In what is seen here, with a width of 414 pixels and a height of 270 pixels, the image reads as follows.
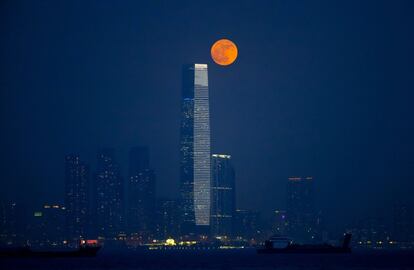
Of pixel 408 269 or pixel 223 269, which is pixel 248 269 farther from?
pixel 408 269

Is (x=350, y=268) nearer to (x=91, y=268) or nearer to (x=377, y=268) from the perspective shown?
(x=377, y=268)

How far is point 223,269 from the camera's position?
183 metres

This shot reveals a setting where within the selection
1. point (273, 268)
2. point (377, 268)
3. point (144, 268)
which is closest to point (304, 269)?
point (273, 268)

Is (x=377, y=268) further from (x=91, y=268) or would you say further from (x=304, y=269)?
(x=91, y=268)

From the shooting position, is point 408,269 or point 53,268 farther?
point 53,268

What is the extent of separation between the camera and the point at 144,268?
184 m

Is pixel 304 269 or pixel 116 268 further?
pixel 116 268

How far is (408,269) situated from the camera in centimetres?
17312

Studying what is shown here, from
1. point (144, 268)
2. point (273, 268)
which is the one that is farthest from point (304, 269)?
point (144, 268)

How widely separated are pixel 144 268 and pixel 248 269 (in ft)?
70.0

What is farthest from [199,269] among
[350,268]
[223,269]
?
[350,268]

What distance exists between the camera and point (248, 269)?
17788 cm

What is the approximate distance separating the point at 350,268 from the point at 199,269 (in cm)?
2948

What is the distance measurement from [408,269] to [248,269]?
99.6 ft
